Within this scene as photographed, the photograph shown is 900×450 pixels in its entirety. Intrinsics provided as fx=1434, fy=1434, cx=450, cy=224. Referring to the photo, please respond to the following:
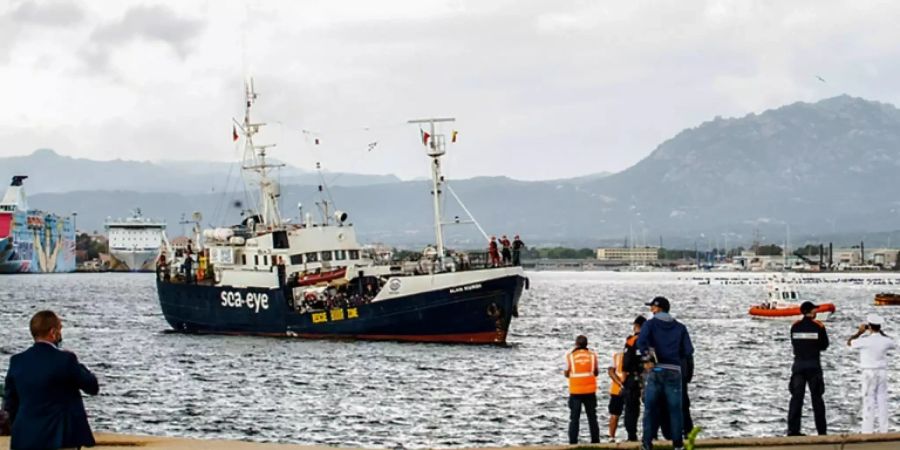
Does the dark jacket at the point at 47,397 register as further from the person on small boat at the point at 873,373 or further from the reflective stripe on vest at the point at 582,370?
the person on small boat at the point at 873,373

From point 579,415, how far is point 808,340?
374cm

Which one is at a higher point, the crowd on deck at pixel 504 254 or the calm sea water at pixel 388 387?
the crowd on deck at pixel 504 254

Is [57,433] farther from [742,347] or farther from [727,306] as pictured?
[727,306]

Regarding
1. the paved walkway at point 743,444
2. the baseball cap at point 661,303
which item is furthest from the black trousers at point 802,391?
the baseball cap at point 661,303

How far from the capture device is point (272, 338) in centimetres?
6206

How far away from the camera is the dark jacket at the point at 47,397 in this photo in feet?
43.8

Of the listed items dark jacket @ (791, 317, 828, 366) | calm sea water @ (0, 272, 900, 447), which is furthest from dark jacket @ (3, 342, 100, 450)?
calm sea water @ (0, 272, 900, 447)

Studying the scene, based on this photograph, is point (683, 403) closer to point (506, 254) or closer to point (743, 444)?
point (743, 444)

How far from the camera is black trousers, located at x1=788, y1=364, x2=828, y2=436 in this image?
21.3m

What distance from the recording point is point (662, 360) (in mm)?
18469

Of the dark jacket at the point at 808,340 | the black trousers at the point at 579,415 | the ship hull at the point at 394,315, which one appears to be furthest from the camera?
the ship hull at the point at 394,315

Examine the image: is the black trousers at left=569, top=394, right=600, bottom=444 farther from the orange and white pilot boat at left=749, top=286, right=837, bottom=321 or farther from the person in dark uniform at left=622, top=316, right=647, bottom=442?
the orange and white pilot boat at left=749, top=286, right=837, bottom=321

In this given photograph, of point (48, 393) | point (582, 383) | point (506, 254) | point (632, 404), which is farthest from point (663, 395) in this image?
point (506, 254)

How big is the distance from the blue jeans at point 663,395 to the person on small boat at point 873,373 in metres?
3.46
